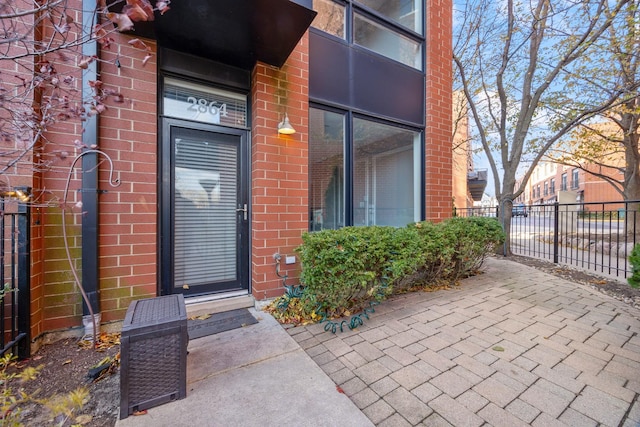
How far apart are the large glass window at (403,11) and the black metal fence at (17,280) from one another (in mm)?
5190

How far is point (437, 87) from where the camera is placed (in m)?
4.90

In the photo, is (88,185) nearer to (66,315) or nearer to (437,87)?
(66,315)

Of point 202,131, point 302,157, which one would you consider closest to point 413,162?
point 302,157

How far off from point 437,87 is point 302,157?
3.22 m

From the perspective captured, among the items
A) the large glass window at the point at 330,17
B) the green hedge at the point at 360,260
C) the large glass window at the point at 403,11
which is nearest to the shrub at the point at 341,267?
the green hedge at the point at 360,260

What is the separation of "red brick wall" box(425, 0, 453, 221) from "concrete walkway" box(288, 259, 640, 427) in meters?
1.99

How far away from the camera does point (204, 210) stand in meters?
3.22

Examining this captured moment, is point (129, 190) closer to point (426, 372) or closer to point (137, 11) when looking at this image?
point (137, 11)

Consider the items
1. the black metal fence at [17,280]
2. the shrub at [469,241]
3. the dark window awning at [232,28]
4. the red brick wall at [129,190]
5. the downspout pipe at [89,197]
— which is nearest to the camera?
the black metal fence at [17,280]

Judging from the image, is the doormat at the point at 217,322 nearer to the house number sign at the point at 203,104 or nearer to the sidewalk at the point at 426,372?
the sidewalk at the point at 426,372

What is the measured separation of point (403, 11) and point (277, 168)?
12.8 feet

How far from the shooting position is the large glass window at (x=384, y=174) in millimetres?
4215

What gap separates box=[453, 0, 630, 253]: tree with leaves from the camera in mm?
5395

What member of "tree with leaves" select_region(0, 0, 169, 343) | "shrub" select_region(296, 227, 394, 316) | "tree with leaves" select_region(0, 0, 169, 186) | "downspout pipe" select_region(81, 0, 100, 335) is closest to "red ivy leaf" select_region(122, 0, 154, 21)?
"tree with leaves" select_region(0, 0, 169, 186)
